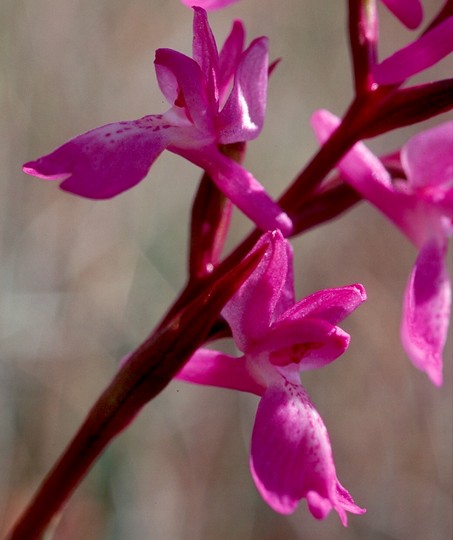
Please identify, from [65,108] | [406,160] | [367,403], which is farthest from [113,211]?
[406,160]

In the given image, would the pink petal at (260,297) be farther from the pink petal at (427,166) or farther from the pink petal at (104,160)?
the pink petal at (427,166)

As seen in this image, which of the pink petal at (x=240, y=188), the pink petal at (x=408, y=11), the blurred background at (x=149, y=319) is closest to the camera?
the pink petal at (x=240, y=188)

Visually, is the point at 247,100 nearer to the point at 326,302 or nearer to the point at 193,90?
the point at 193,90

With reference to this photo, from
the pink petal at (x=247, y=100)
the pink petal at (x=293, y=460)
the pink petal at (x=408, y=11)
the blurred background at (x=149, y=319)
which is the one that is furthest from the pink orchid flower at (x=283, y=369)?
the blurred background at (x=149, y=319)


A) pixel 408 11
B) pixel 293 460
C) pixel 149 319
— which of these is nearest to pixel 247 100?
pixel 408 11

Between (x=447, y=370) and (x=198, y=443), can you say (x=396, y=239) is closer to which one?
(x=447, y=370)

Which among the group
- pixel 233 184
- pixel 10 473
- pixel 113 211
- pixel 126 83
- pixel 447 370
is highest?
pixel 233 184

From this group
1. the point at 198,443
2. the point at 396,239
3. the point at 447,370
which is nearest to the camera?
the point at 198,443
